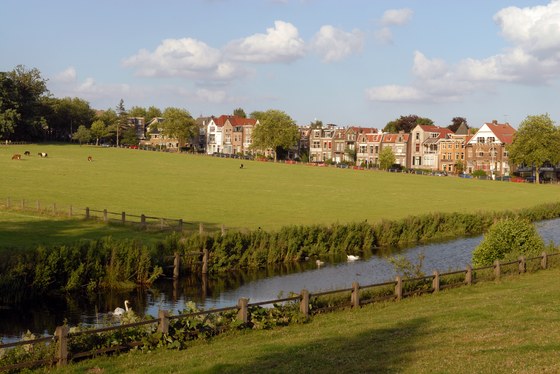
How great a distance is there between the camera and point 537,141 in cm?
13175

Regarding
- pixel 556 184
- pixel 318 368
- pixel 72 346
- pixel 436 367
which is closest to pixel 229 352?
pixel 318 368

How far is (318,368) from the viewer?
1491cm

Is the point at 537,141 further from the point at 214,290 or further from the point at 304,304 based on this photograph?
the point at 304,304

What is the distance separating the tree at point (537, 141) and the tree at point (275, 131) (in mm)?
65547

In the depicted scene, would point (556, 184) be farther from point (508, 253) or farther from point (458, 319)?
point (458, 319)

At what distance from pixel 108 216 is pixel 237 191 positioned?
34.1 metres

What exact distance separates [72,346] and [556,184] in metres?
133

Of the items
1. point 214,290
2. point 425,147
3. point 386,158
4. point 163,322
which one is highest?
point 425,147

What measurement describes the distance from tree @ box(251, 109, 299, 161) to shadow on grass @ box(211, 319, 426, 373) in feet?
533

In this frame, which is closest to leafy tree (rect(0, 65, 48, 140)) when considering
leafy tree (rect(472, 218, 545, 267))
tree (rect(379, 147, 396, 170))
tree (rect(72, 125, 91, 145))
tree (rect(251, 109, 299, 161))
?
tree (rect(72, 125, 91, 145))

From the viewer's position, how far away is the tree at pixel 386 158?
523ft

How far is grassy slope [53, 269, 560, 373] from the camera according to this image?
1458 cm

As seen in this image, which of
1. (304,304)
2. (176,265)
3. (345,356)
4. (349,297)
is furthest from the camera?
(176,265)

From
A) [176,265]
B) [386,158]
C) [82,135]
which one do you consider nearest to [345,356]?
[176,265]
